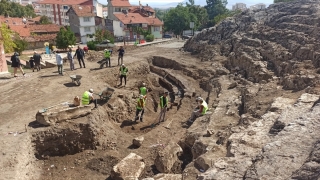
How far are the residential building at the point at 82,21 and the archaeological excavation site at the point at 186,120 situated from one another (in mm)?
34005

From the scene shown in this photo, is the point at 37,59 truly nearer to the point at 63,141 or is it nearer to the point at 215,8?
the point at 63,141

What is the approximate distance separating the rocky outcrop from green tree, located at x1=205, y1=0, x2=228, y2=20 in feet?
151

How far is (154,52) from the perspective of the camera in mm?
28219

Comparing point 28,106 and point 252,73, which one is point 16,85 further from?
point 252,73

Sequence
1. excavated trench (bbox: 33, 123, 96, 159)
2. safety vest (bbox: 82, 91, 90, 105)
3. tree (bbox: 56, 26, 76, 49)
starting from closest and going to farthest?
excavated trench (bbox: 33, 123, 96, 159), safety vest (bbox: 82, 91, 90, 105), tree (bbox: 56, 26, 76, 49)

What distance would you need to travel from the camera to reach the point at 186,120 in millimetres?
15398

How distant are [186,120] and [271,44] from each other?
382 inches

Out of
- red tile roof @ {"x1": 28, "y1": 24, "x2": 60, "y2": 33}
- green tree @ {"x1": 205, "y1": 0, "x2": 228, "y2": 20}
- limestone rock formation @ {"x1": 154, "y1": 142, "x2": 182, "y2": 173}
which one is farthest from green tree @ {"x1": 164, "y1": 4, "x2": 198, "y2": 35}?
limestone rock formation @ {"x1": 154, "y1": 142, "x2": 182, "y2": 173}

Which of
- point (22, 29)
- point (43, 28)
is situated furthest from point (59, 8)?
point (22, 29)

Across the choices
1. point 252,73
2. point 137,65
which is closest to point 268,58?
point 252,73

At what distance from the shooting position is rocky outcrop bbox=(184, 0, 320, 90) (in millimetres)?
16406

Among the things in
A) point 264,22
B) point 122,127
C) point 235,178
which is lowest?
point 122,127

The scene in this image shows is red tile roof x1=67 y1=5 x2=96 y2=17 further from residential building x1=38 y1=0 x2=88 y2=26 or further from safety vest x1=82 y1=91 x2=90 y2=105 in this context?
safety vest x1=82 y1=91 x2=90 y2=105

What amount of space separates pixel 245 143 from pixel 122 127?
23.9 feet
